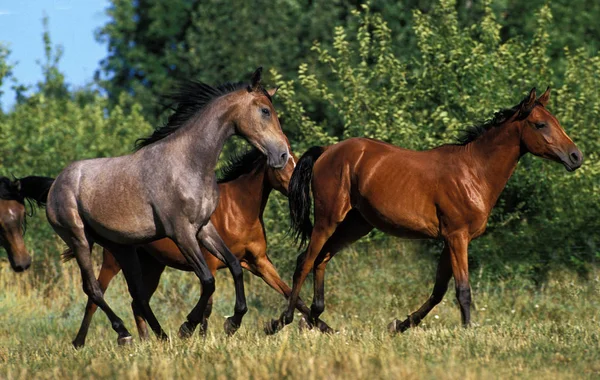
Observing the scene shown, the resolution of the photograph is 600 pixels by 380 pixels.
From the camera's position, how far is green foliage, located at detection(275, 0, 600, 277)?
44.1ft

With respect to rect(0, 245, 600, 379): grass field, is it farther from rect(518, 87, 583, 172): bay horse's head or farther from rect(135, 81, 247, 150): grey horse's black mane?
rect(135, 81, 247, 150): grey horse's black mane

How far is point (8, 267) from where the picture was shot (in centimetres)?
1548

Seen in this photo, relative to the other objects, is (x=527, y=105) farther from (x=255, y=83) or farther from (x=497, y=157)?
(x=255, y=83)

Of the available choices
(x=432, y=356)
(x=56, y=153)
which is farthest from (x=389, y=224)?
(x=56, y=153)

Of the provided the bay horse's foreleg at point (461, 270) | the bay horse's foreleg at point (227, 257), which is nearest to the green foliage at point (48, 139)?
the bay horse's foreleg at point (227, 257)

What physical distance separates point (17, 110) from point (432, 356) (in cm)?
1915

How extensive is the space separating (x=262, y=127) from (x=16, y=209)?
11.8ft

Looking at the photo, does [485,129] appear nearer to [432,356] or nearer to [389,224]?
[389,224]

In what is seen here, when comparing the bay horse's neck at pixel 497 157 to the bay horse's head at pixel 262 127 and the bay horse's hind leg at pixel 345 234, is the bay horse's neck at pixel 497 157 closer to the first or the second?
the bay horse's hind leg at pixel 345 234

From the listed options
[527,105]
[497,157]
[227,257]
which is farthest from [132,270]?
[527,105]

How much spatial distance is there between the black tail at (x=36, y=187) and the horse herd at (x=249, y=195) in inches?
0.4

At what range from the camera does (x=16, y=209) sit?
35.3ft

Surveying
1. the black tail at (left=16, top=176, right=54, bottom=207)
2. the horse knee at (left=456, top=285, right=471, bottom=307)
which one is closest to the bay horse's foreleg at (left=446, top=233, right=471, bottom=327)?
the horse knee at (left=456, top=285, right=471, bottom=307)

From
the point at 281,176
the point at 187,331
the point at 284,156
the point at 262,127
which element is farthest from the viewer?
the point at 281,176
